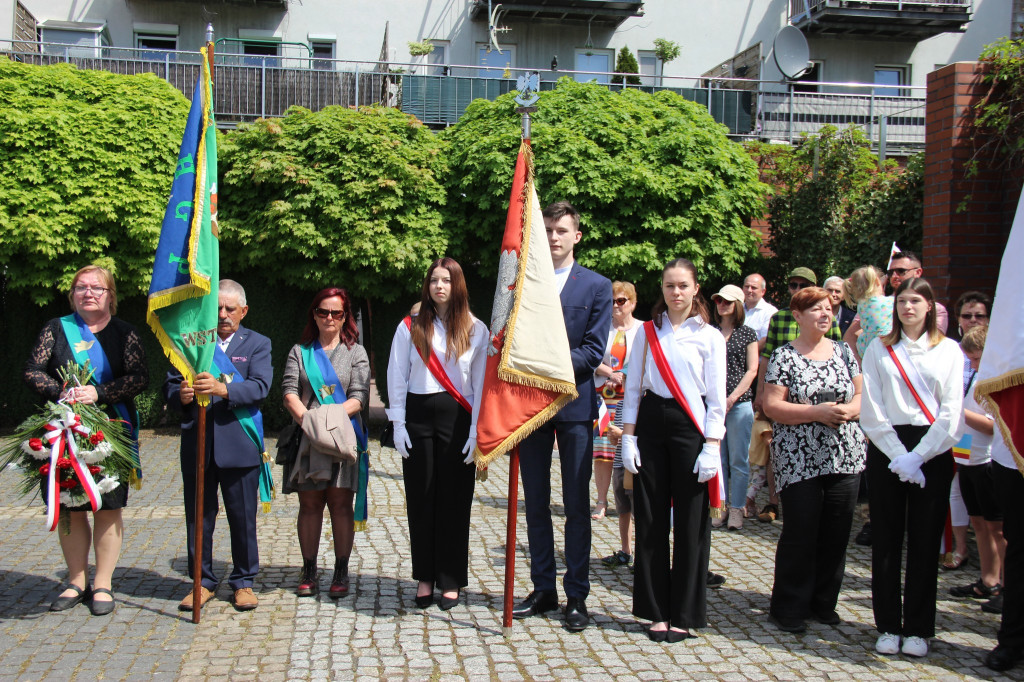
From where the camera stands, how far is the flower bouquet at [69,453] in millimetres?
4711

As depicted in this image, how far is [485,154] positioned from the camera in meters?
10.8

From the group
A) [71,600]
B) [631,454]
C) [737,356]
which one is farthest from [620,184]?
[71,600]

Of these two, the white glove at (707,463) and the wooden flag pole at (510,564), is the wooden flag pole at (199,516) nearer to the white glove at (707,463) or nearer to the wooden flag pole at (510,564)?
the wooden flag pole at (510,564)

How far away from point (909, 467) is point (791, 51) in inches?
529

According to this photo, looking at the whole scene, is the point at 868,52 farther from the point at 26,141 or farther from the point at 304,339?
the point at 304,339

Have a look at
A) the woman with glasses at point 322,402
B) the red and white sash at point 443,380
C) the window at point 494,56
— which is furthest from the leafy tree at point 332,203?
the window at point 494,56

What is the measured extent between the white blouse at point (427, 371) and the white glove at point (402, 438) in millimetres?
39

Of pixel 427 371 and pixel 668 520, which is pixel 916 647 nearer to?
pixel 668 520

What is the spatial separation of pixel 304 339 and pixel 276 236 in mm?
5602

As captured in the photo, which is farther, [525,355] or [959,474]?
[959,474]

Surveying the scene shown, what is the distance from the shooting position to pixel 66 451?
4766 millimetres

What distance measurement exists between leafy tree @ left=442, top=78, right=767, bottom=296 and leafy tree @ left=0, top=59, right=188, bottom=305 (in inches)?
144

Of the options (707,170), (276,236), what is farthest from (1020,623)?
(276,236)

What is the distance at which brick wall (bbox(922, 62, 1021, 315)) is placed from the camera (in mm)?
8320
